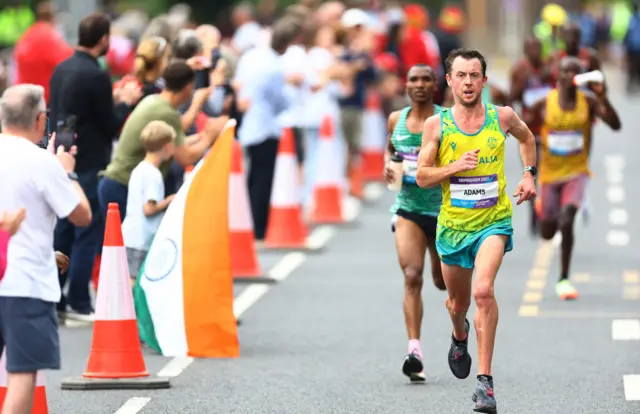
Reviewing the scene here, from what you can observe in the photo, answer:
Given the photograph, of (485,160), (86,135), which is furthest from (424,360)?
(86,135)

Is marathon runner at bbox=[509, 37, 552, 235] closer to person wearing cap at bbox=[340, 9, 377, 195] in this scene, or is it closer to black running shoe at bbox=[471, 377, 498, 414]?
person wearing cap at bbox=[340, 9, 377, 195]

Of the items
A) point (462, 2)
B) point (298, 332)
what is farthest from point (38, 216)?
point (462, 2)

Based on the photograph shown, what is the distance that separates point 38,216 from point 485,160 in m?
2.67

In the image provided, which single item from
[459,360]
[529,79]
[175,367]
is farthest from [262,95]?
[459,360]

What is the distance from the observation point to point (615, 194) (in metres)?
24.6

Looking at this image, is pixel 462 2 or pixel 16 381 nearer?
pixel 16 381

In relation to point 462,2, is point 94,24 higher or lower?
higher

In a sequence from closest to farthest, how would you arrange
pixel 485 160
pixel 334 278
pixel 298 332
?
pixel 485 160 < pixel 298 332 < pixel 334 278

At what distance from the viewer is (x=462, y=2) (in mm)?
78500

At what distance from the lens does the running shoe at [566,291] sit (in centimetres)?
1489

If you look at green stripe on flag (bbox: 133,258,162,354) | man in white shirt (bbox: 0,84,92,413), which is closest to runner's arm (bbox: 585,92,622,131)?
green stripe on flag (bbox: 133,258,162,354)

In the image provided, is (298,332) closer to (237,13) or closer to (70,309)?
(70,309)

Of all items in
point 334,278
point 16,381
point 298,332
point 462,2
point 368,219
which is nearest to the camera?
point 16,381

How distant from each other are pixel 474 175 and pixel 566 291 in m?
5.08
